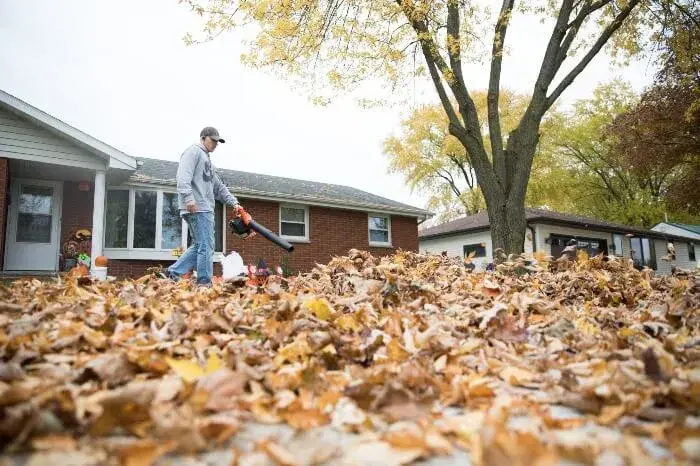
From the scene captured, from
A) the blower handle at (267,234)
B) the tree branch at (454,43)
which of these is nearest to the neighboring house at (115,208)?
the blower handle at (267,234)

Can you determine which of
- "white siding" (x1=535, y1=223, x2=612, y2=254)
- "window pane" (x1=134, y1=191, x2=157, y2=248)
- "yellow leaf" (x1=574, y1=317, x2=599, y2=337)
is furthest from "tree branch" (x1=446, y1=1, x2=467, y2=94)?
"white siding" (x1=535, y1=223, x2=612, y2=254)

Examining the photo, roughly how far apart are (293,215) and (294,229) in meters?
0.51

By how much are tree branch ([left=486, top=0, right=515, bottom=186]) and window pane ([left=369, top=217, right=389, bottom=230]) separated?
8732 millimetres

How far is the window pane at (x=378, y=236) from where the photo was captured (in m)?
16.4

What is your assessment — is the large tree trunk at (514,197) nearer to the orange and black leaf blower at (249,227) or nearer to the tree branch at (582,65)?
the tree branch at (582,65)

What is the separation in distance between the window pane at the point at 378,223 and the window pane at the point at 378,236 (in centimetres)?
17

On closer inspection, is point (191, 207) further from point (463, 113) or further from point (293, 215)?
point (293, 215)

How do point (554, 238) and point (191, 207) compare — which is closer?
point (191, 207)

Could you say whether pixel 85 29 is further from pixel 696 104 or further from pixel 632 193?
pixel 632 193

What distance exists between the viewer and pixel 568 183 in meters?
28.7

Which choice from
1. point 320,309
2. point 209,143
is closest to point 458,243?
point 209,143

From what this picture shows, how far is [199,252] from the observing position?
4562 millimetres

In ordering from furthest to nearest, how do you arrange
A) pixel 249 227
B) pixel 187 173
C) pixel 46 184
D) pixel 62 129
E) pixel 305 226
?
pixel 305 226
pixel 46 184
pixel 62 129
pixel 249 227
pixel 187 173

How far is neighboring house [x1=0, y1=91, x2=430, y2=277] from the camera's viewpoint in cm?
941
